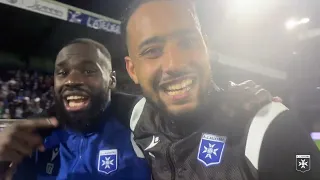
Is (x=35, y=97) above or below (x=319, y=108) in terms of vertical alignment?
above

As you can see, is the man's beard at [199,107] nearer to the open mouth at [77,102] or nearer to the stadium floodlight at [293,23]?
the open mouth at [77,102]

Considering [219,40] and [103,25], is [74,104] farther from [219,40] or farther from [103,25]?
[103,25]

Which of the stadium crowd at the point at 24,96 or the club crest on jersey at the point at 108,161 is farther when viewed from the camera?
the stadium crowd at the point at 24,96

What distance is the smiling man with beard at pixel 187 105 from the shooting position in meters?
0.79

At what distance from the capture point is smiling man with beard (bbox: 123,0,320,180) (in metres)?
0.79

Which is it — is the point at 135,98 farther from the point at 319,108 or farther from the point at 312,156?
the point at 319,108

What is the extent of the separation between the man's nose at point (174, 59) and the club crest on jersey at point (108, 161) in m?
0.39

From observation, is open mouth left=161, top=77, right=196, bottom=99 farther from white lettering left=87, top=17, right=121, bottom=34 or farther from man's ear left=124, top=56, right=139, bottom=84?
white lettering left=87, top=17, right=121, bottom=34

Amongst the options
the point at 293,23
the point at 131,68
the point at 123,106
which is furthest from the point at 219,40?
the point at 131,68

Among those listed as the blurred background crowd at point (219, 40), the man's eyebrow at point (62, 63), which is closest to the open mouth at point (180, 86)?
the man's eyebrow at point (62, 63)

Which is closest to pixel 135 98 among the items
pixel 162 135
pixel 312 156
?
pixel 162 135

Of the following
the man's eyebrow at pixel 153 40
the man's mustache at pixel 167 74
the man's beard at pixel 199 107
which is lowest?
the man's beard at pixel 199 107

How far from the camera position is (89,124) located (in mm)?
1153

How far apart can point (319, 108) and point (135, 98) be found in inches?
61.8
